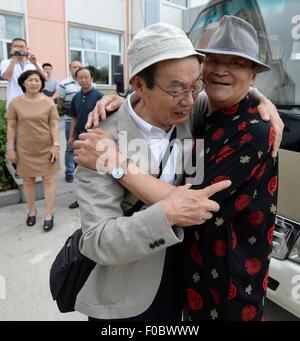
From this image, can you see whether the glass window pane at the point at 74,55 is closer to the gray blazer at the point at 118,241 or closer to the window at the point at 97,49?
the window at the point at 97,49

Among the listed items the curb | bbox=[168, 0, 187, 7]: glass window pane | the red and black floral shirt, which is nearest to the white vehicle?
the red and black floral shirt

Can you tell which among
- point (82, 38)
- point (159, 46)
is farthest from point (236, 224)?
point (82, 38)

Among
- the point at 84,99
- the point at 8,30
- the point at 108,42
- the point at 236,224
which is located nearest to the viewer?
the point at 236,224

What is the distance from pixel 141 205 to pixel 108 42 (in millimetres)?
12778

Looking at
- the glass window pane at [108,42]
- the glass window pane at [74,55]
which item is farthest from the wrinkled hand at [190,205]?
the glass window pane at [108,42]

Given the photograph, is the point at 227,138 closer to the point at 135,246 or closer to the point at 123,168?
the point at 123,168

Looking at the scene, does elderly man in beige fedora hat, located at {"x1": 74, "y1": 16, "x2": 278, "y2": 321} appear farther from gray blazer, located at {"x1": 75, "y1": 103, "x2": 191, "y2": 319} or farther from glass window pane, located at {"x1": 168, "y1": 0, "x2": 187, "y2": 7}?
glass window pane, located at {"x1": 168, "y1": 0, "x2": 187, "y2": 7}

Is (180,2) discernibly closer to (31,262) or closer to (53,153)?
(53,153)

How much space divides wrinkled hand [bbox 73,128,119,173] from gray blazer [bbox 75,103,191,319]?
0.10ft

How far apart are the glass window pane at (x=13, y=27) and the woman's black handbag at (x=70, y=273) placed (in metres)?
10.4

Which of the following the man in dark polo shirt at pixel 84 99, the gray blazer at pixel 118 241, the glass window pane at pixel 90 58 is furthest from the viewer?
the glass window pane at pixel 90 58

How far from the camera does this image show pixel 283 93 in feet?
7.92

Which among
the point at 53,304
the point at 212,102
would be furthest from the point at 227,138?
the point at 53,304

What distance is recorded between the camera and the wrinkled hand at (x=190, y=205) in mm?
1028
